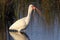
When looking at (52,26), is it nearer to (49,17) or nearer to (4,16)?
(49,17)

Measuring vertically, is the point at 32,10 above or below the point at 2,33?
above

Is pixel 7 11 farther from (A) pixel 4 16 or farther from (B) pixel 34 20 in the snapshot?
(B) pixel 34 20

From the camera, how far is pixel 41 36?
2.44 metres

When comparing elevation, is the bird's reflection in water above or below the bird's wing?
below

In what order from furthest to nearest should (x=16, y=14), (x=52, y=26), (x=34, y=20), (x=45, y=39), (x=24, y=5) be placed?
(x=24, y=5)
(x=16, y=14)
(x=34, y=20)
(x=52, y=26)
(x=45, y=39)

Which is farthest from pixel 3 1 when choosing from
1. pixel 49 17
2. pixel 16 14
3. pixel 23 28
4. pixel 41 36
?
pixel 41 36

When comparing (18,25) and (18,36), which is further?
(18,25)

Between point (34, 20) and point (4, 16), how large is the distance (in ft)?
1.26

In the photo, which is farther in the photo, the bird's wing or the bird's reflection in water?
the bird's wing

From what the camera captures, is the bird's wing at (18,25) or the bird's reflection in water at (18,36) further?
the bird's wing at (18,25)

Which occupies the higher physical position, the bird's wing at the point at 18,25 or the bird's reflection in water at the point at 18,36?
the bird's wing at the point at 18,25

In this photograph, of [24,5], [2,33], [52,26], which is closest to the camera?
[2,33]

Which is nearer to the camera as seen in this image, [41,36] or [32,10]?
[41,36]

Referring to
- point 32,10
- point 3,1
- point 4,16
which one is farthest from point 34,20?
point 3,1
